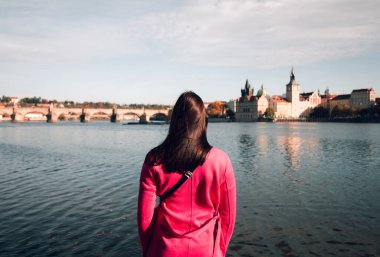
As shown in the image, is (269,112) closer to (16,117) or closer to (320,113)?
(320,113)

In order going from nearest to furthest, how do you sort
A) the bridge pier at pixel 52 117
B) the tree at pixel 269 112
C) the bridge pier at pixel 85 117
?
the bridge pier at pixel 52 117, the bridge pier at pixel 85 117, the tree at pixel 269 112

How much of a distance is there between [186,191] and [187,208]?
0.56 feet

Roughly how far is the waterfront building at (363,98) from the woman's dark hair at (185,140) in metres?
201

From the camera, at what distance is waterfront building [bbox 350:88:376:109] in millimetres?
188500

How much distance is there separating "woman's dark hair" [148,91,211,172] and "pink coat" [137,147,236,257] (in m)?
0.07

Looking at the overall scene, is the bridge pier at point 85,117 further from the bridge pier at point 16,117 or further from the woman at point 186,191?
the woman at point 186,191

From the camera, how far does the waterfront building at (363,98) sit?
618 ft

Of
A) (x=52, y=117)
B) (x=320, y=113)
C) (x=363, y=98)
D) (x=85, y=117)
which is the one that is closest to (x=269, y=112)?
(x=320, y=113)

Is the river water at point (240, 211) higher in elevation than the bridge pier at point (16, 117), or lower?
lower

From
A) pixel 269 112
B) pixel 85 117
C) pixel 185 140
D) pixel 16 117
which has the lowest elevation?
pixel 185 140

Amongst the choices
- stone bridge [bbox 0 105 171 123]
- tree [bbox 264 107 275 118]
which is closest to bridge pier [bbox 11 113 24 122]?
stone bridge [bbox 0 105 171 123]

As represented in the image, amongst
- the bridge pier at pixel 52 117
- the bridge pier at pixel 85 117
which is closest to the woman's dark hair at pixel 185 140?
the bridge pier at pixel 52 117

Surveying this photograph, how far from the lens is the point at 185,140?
3430 millimetres

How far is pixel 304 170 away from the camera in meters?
24.2
